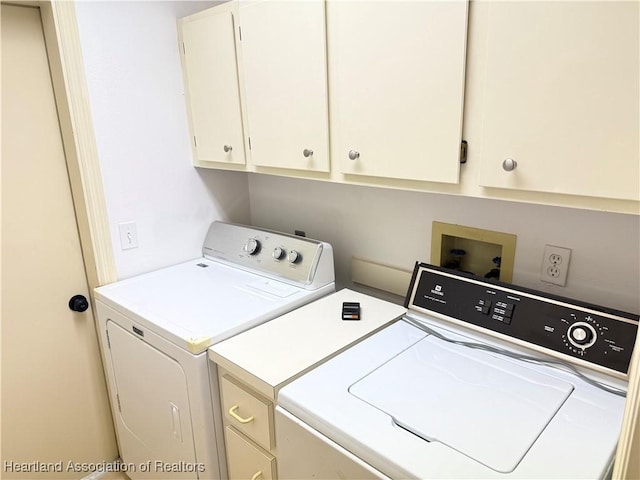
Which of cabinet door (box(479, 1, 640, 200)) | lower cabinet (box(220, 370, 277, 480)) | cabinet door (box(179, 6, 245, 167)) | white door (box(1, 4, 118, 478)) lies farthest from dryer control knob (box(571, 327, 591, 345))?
white door (box(1, 4, 118, 478))

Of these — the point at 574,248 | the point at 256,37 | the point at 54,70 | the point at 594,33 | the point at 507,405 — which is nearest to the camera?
the point at 594,33

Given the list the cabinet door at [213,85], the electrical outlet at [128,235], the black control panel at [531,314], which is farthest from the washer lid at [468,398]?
the electrical outlet at [128,235]

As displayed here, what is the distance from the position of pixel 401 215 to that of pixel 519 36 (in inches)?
32.4

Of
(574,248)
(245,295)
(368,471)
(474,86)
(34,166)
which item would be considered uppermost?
(474,86)

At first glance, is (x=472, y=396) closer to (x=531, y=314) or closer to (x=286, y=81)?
(x=531, y=314)

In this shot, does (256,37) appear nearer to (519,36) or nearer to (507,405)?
(519,36)

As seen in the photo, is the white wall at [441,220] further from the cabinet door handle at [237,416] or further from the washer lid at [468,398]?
the cabinet door handle at [237,416]

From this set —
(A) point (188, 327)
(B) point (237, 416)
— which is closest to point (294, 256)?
(A) point (188, 327)

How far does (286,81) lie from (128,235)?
38.0 inches

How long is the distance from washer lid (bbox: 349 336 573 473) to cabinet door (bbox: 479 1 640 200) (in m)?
0.51

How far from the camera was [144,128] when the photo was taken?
1842 mm

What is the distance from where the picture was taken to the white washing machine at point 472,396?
35.2 inches

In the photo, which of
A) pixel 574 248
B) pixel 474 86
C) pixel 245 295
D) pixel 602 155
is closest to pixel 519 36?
pixel 474 86

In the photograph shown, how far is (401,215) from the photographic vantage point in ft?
5.53
